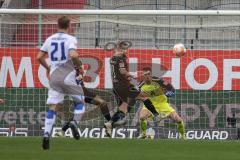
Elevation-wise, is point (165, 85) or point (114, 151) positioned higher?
point (165, 85)

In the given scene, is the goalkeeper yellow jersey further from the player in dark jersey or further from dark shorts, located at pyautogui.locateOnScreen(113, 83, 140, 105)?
dark shorts, located at pyautogui.locateOnScreen(113, 83, 140, 105)

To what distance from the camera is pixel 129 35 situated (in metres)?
19.2

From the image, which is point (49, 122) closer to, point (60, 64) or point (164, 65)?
point (60, 64)

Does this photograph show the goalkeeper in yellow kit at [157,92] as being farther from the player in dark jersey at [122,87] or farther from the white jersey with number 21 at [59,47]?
the white jersey with number 21 at [59,47]

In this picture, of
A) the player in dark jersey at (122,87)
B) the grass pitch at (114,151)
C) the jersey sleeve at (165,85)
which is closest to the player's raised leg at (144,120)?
the player in dark jersey at (122,87)

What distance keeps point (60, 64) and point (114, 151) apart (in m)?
1.75

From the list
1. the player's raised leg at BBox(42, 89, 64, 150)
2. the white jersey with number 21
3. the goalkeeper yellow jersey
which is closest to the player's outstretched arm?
the white jersey with number 21

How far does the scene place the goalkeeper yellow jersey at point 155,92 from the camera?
17641mm

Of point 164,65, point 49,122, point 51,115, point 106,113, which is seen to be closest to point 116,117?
point 106,113

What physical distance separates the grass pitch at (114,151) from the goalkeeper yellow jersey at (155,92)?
17.0ft

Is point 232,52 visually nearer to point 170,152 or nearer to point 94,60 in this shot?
point 94,60

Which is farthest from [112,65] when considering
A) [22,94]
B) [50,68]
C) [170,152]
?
[170,152]

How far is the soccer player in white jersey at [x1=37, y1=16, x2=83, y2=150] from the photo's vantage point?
36.2 ft

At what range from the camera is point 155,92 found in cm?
1773
